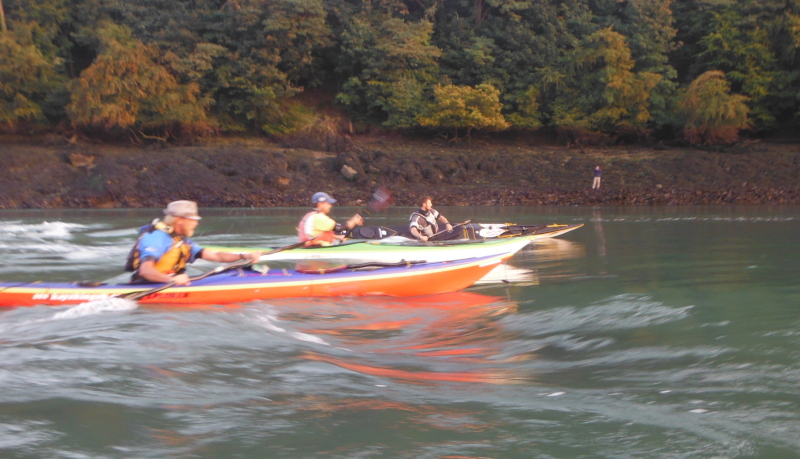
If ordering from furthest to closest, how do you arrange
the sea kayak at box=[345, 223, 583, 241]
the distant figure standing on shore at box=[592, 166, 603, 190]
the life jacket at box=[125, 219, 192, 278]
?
the distant figure standing on shore at box=[592, 166, 603, 190], the sea kayak at box=[345, 223, 583, 241], the life jacket at box=[125, 219, 192, 278]

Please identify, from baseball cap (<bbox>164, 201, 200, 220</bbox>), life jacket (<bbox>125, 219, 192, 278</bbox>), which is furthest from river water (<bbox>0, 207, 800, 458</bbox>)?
baseball cap (<bbox>164, 201, 200, 220</bbox>)

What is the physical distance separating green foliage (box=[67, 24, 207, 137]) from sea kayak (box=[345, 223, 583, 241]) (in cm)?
1946

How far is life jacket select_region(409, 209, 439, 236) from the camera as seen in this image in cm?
1109

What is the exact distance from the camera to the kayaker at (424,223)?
11.0 m

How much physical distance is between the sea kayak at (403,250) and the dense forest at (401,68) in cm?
1966

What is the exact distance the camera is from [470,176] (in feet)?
88.7

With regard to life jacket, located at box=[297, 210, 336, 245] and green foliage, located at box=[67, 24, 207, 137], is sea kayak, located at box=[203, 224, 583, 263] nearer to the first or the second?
life jacket, located at box=[297, 210, 336, 245]

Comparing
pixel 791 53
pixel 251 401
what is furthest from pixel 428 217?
pixel 791 53

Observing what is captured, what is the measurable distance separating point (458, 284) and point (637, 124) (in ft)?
76.1

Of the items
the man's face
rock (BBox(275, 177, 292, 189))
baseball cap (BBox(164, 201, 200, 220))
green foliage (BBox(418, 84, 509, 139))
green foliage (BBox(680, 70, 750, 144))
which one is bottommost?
the man's face

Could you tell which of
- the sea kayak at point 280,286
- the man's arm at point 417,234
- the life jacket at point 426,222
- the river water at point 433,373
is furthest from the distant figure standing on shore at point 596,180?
the sea kayak at point 280,286

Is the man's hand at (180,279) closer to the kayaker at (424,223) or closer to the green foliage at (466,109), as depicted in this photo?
the kayaker at (424,223)

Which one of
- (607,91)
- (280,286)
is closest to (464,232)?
(280,286)

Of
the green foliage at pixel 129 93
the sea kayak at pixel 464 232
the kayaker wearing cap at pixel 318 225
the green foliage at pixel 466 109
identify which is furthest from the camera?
the green foliage at pixel 466 109
